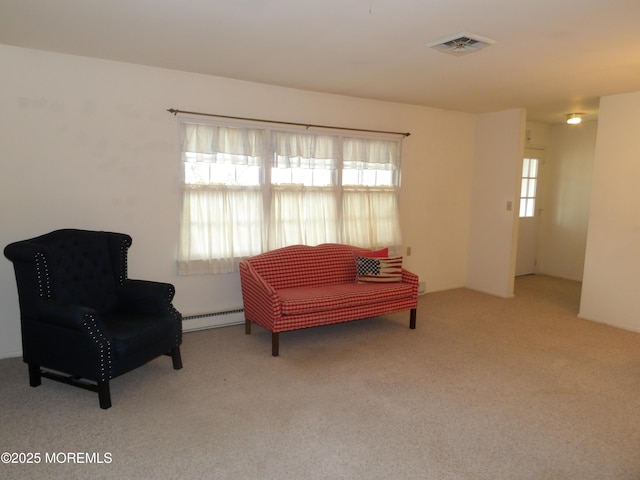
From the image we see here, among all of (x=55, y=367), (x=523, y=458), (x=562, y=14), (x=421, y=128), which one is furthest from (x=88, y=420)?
(x=421, y=128)

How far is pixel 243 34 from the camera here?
3025 millimetres

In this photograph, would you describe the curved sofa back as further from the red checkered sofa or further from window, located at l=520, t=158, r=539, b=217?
window, located at l=520, t=158, r=539, b=217

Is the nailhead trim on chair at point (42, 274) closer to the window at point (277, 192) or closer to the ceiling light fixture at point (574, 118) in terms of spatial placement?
the window at point (277, 192)

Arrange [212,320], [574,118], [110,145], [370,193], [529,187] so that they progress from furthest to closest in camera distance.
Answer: [529,187] → [574,118] → [370,193] → [212,320] → [110,145]

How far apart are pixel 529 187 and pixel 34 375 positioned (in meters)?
6.89

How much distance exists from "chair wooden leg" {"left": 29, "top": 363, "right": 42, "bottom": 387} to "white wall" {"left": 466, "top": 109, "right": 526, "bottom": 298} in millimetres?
5222

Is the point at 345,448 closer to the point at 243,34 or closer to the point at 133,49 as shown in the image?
the point at 243,34

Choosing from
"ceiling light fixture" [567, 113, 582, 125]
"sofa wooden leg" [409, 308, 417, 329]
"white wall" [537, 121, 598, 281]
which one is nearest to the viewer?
"sofa wooden leg" [409, 308, 417, 329]

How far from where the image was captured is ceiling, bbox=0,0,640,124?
8.39 feet

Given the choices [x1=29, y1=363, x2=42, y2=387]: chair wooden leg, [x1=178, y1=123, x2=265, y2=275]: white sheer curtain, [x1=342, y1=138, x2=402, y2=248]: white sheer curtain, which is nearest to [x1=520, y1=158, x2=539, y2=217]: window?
[x1=342, y1=138, x2=402, y2=248]: white sheer curtain

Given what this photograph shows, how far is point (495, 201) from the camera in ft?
19.6

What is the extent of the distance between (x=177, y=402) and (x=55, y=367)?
33.8 inches

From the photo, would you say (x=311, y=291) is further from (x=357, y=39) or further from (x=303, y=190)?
(x=357, y=39)

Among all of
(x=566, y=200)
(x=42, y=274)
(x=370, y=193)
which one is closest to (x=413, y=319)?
(x=370, y=193)
